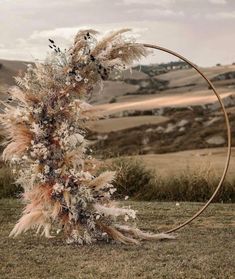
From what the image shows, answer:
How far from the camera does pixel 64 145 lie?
9656 millimetres

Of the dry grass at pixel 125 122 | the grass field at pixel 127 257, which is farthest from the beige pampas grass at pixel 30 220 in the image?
the dry grass at pixel 125 122

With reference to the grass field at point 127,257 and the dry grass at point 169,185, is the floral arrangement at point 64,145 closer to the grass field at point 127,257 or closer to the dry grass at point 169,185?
the grass field at point 127,257

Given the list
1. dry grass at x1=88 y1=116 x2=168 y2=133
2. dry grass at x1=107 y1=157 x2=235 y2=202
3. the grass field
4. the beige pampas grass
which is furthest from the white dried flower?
dry grass at x1=88 y1=116 x2=168 y2=133

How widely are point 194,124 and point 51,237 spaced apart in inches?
1405

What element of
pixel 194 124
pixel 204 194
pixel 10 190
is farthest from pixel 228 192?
pixel 194 124

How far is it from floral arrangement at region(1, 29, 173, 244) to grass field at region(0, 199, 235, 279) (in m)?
0.32

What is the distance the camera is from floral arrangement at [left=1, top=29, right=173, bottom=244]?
31.5ft

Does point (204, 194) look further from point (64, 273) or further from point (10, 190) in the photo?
point (64, 273)

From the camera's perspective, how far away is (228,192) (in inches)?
601

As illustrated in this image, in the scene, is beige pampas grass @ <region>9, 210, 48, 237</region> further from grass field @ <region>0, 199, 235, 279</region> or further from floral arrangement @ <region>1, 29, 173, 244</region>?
grass field @ <region>0, 199, 235, 279</region>

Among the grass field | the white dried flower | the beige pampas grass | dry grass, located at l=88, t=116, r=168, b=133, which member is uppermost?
the white dried flower

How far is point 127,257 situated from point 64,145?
1.91m

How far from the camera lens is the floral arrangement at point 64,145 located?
9.61m

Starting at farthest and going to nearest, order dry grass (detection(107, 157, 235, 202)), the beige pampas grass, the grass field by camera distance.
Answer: dry grass (detection(107, 157, 235, 202)), the beige pampas grass, the grass field
